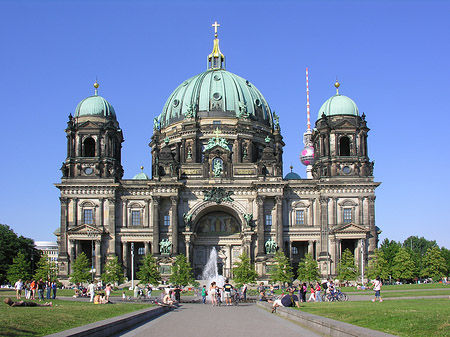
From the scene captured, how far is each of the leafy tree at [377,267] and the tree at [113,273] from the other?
108 feet

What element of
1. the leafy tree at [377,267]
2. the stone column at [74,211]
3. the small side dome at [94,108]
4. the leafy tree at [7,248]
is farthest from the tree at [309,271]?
the leafy tree at [7,248]

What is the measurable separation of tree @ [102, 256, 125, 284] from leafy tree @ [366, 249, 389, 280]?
108 feet

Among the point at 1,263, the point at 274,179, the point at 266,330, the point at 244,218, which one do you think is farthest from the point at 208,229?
the point at 266,330

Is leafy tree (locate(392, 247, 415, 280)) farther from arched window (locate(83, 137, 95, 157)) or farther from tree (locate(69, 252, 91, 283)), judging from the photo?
arched window (locate(83, 137, 95, 157))

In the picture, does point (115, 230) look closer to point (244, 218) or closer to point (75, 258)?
point (75, 258)

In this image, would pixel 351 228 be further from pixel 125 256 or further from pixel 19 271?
pixel 19 271

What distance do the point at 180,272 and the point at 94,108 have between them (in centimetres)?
2991

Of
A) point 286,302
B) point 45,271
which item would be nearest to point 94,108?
point 45,271

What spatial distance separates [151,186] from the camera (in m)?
94.7

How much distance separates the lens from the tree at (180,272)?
268ft

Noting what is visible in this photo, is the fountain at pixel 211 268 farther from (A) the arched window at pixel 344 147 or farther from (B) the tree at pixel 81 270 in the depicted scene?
(A) the arched window at pixel 344 147

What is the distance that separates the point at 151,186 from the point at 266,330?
68.2 m

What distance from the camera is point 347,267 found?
8775 cm

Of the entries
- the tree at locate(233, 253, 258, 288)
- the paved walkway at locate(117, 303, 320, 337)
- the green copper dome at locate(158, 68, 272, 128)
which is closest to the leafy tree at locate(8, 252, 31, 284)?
the tree at locate(233, 253, 258, 288)
